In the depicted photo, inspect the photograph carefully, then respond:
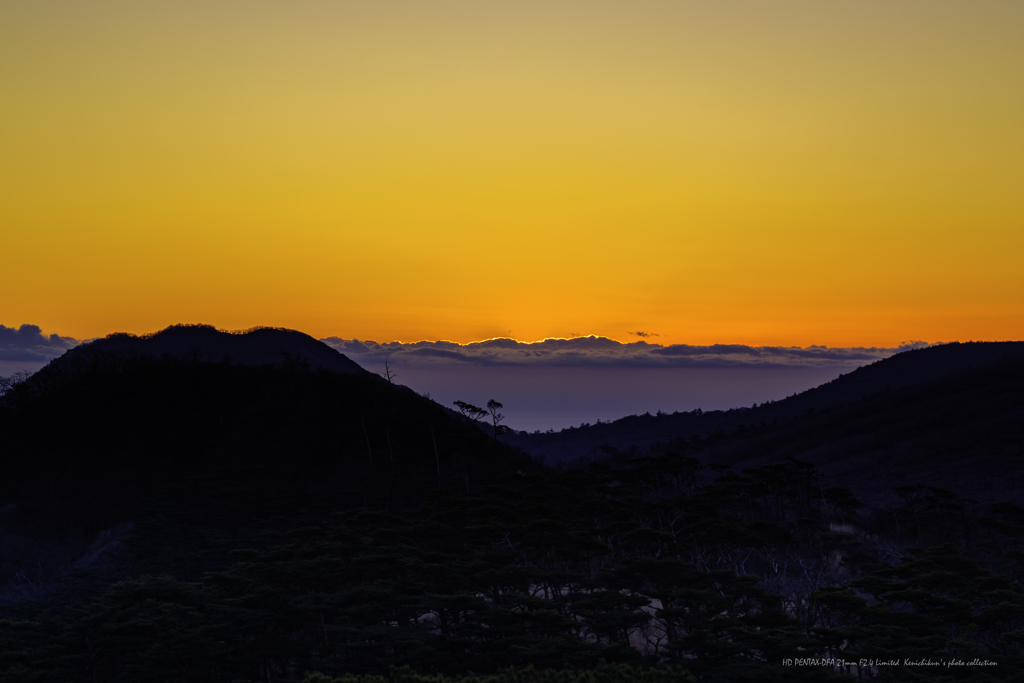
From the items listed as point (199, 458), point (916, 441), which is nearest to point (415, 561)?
point (199, 458)

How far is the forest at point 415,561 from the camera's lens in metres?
34.9

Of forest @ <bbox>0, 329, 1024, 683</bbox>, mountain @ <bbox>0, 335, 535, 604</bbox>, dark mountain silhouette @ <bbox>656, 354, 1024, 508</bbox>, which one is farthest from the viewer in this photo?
dark mountain silhouette @ <bbox>656, 354, 1024, 508</bbox>

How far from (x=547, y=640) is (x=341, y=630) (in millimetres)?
10429

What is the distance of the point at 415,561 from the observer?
1758 inches

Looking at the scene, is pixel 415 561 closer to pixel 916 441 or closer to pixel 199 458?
pixel 199 458

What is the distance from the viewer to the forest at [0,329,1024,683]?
3488cm

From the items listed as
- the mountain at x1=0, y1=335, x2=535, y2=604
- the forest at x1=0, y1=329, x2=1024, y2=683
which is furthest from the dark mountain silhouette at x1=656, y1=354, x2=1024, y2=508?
the mountain at x1=0, y1=335, x2=535, y2=604

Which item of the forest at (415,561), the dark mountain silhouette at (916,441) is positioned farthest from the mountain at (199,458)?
the dark mountain silhouette at (916,441)

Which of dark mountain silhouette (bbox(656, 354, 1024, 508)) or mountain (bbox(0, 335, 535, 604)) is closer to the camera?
mountain (bbox(0, 335, 535, 604))

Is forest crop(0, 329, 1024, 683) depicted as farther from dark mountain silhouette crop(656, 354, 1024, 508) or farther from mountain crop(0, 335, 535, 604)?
dark mountain silhouette crop(656, 354, 1024, 508)

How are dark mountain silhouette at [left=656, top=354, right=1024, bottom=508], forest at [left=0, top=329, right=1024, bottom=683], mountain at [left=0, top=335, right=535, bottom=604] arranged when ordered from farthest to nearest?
dark mountain silhouette at [left=656, top=354, right=1024, bottom=508] → mountain at [left=0, top=335, right=535, bottom=604] → forest at [left=0, top=329, right=1024, bottom=683]

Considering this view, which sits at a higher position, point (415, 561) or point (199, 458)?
point (415, 561)

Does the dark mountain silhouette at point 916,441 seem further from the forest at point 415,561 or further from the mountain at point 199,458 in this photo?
the mountain at point 199,458

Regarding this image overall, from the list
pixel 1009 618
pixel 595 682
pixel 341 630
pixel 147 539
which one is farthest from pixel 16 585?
pixel 1009 618
